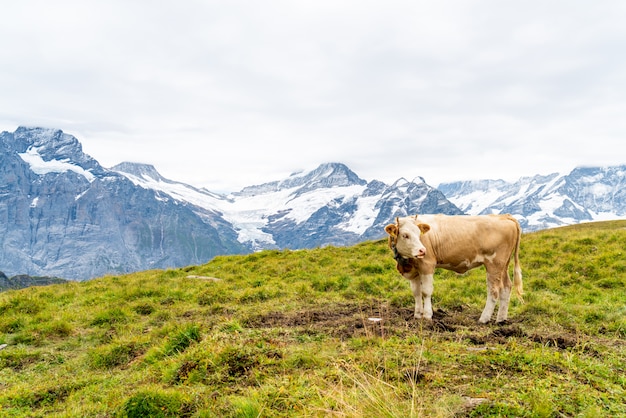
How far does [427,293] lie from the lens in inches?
428

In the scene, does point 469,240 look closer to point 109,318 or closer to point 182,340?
point 182,340

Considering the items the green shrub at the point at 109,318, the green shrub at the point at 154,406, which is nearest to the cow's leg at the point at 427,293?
the green shrub at the point at 154,406

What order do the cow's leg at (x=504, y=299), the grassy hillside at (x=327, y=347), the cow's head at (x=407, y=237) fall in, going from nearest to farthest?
the grassy hillside at (x=327, y=347)
the cow's head at (x=407, y=237)
the cow's leg at (x=504, y=299)

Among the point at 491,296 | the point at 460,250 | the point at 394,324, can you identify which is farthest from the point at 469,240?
the point at 394,324

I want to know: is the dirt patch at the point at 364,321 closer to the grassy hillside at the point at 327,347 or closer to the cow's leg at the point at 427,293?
the grassy hillside at the point at 327,347

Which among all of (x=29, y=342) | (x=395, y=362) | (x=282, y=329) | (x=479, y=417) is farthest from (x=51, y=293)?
(x=479, y=417)

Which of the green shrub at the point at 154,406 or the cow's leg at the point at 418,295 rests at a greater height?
the cow's leg at the point at 418,295

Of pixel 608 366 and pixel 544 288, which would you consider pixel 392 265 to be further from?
pixel 608 366

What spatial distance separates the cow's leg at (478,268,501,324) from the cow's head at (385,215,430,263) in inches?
81.3

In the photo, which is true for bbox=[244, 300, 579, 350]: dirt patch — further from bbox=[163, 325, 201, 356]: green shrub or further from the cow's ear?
Result: the cow's ear

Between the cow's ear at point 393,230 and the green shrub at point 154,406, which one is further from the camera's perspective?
the cow's ear at point 393,230

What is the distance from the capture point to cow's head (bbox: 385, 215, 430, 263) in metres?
10.5

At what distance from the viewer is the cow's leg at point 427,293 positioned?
35.1ft

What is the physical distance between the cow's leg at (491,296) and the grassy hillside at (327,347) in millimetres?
471
